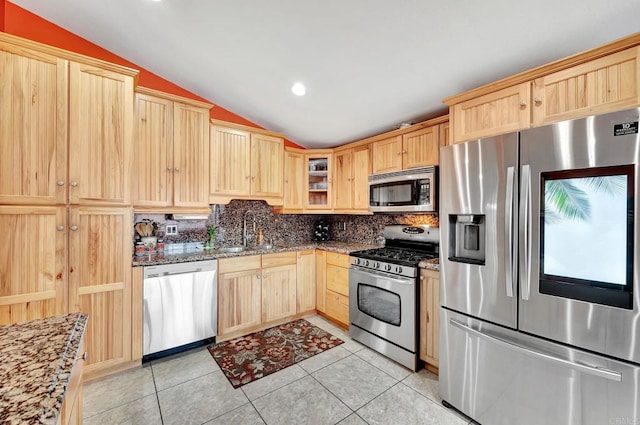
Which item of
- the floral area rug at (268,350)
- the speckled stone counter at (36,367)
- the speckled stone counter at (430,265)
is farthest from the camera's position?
the floral area rug at (268,350)

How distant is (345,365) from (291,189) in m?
2.23

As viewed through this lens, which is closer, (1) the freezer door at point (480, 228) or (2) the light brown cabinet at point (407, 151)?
(1) the freezer door at point (480, 228)

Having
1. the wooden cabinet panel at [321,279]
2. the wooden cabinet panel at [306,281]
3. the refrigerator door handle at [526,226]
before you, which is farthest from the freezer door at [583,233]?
the wooden cabinet panel at [306,281]

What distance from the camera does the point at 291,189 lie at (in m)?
3.74

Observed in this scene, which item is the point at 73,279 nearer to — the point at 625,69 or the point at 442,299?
the point at 442,299

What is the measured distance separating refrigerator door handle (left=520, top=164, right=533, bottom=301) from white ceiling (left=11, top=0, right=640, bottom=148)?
92 centimetres

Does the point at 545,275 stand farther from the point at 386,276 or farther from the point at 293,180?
the point at 293,180

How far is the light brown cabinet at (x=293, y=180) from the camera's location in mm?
3701

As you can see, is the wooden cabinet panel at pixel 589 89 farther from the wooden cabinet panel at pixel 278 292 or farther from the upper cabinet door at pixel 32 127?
the upper cabinet door at pixel 32 127

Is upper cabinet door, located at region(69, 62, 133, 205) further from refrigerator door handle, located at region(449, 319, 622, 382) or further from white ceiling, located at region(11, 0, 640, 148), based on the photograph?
refrigerator door handle, located at region(449, 319, 622, 382)

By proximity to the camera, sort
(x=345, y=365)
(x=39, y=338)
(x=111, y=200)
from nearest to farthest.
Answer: (x=39, y=338), (x=111, y=200), (x=345, y=365)

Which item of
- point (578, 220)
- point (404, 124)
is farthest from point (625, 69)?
point (404, 124)

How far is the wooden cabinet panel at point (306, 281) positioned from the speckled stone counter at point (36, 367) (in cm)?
245

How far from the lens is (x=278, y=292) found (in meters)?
3.26
